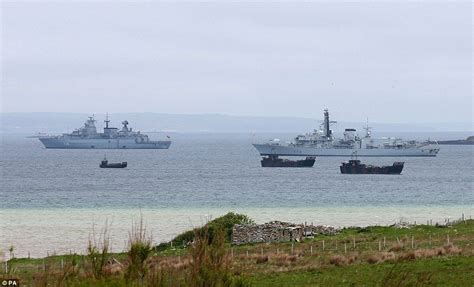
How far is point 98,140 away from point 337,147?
198 feet

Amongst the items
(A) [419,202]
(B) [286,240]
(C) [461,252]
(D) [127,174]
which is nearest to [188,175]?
(D) [127,174]

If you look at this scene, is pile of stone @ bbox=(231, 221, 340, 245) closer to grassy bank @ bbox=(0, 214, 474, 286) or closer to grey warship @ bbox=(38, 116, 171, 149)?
grassy bank @ bbox=(0, 214, 474, 286)

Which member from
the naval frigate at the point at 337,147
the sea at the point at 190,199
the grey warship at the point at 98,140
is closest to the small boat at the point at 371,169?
the sea at the point at 190,199

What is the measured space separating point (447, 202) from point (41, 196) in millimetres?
29784

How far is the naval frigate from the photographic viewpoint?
135m

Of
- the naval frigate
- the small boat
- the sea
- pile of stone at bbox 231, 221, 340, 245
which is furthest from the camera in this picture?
the naval frigate

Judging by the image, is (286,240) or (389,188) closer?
(286,240)

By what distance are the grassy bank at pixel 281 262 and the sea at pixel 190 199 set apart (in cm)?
450

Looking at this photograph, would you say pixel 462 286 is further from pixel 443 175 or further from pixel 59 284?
pixel 443 175

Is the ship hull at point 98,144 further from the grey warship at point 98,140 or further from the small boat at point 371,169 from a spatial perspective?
the small boat at point 371,169

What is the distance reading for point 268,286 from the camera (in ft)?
59.2

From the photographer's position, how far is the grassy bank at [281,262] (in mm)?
9500

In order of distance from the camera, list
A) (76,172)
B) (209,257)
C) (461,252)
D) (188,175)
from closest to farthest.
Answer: (209,257) < (461,252) < (188,175) < (76,172)

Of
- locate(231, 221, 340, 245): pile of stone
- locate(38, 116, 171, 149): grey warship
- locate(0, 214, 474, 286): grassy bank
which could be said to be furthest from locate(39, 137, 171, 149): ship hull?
locate(231, 221, 340, 245): pile of stone
